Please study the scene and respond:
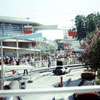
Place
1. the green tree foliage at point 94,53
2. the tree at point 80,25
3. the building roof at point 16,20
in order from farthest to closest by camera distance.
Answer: the tree at point 80,25 → the building roof at point 16,20 → the green tree foliage at point 94,53

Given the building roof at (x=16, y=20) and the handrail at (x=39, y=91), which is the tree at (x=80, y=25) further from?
the handrail at (x=39, y=91)

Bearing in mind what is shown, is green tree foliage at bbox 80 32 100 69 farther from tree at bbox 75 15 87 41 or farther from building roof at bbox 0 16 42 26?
tree at bbox 75 15 87 41

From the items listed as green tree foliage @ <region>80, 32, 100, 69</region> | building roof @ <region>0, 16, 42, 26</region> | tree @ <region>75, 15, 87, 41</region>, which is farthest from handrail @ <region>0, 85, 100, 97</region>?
tree @ <region>75, 15, 87, 41</region>

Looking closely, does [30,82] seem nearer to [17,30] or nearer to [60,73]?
[60,73]

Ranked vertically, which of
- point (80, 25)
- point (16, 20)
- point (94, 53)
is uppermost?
point (80, 25)

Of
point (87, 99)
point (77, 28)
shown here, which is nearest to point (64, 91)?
point (87, 99)

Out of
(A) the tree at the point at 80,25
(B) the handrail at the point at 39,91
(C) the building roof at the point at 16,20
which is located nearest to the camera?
(B) the handrail at the point at 39,91

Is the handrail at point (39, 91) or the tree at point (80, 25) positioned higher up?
the tree at point (80, 25)

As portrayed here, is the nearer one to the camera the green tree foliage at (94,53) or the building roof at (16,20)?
the green tree foliage at (94,53)

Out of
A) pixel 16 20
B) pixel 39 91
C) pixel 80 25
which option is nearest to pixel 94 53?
Answer: pixel 39 91

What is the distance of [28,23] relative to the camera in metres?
51.6

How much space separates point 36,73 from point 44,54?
89.1ft

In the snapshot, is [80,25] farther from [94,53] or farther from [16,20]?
[94,53]

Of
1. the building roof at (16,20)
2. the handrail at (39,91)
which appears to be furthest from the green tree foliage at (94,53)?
the building roof at (16,20)
